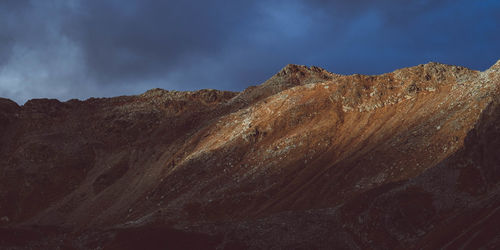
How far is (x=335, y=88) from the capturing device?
80.6 m

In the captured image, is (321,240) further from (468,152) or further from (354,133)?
(354,133)

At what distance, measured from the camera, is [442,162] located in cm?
4762

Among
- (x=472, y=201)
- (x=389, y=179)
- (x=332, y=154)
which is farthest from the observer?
(x=332, y=154)

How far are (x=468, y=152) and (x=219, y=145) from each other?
4014cm

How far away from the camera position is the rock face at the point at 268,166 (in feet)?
141

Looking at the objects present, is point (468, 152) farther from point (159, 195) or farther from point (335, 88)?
point (159, 195)

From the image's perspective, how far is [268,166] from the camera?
219ft

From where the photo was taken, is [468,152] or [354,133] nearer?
[468,152]

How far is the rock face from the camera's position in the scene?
141 feet

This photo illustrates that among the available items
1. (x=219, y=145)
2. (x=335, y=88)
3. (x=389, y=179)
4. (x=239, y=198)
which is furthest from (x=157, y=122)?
(x=389, y=179)

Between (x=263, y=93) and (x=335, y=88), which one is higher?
(x=263, y=93)

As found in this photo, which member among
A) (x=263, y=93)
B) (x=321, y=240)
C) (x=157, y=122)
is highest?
(x=157, y=122)

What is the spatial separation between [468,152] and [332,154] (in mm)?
20630

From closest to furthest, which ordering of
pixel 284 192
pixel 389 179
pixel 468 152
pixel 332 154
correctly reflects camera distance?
pixel 468 152 → pixel 389 179 → pixel 284 192 → pixel 332 154
